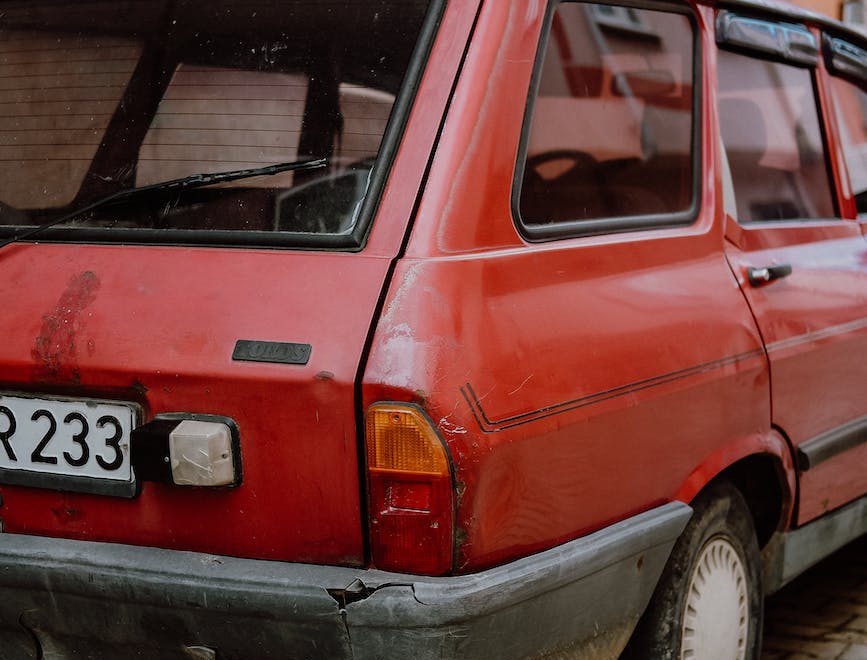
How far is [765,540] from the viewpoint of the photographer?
3127 mm

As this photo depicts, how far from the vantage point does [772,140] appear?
336 cm

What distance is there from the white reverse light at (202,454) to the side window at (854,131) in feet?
8.57

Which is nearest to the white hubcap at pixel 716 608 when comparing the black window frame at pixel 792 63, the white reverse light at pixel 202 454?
the black window frame at pixel 792 63

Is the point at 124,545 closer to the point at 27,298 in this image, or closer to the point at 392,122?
the point at 27,298

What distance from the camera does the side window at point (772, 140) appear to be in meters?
3.09

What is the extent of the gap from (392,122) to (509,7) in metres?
0.36

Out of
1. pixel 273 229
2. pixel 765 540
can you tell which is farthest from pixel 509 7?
pixel 765 540

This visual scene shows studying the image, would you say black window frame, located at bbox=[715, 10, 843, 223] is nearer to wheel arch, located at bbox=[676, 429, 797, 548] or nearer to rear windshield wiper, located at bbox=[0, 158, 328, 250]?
wheel arch, located at bbox=[676, 429, 797, 548]

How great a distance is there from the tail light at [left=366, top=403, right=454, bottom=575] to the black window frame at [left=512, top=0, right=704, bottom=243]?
21.0 inches

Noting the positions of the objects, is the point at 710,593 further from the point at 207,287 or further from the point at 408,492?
the point at 207,287

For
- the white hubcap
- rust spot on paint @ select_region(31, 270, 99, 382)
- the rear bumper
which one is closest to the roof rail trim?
the white hubcap

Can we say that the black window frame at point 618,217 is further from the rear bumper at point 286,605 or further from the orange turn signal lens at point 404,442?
the rear bumper at point 286,605

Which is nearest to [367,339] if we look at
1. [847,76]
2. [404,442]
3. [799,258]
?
[404,442]

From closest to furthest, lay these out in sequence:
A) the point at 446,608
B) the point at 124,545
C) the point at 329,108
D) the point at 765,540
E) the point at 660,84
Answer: the point at 446,608, the point at 124,545, the point at 329,108, the point at 660,84, the point at 765,540
